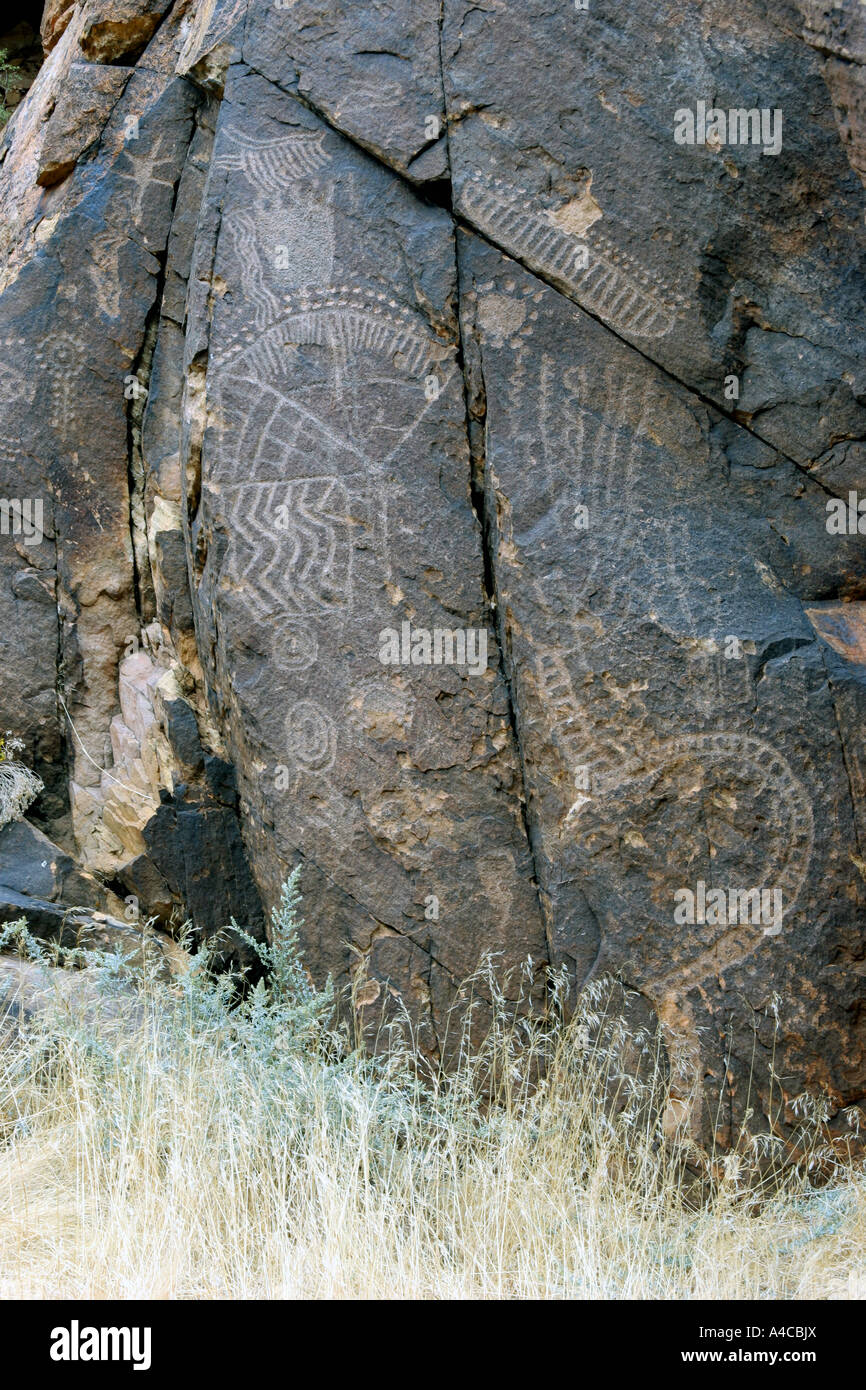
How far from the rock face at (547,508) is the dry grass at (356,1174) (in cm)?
26

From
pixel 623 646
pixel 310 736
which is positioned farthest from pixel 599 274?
pixel 310 736

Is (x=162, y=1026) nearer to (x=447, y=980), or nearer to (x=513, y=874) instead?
(x=447, y=980)

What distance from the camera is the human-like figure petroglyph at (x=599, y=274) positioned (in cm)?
395

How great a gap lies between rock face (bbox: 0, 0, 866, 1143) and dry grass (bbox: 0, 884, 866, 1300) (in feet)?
0.86

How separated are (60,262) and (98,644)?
1.60 meters

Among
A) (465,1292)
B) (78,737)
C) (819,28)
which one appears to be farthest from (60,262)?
(465,1292)

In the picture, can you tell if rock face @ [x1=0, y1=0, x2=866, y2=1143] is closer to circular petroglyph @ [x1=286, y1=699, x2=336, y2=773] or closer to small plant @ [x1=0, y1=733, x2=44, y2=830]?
circular petroglyph @ [x1=286, y1=699, x2=336, y2=773]

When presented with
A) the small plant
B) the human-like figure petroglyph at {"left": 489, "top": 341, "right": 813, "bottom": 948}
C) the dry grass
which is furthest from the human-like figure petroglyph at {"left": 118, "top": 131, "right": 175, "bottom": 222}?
the dry grass

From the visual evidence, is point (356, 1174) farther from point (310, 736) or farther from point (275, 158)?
point (275, 158)

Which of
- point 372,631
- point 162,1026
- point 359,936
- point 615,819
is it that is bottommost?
point 162,1026

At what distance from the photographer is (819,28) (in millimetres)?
3574

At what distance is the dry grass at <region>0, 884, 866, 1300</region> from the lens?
282cm

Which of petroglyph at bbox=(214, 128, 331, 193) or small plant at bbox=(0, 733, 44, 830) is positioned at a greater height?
petroglyph at bbox=(214, 128, 331, 193)

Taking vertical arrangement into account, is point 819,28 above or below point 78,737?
above
